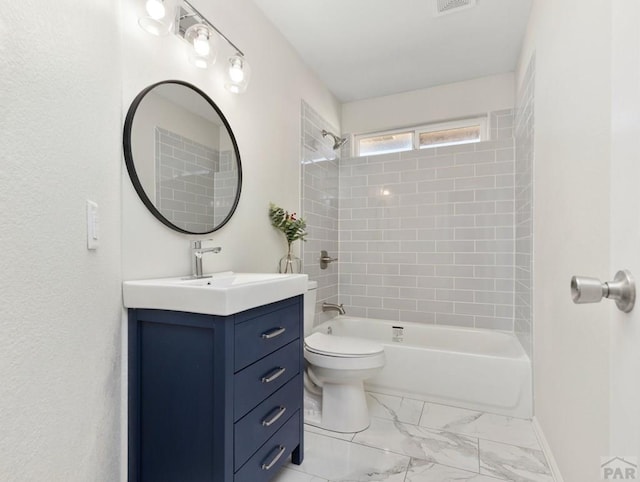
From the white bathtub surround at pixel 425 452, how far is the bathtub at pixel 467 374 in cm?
10

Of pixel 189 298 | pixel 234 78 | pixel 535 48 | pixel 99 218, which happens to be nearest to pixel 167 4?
pixel 234 78

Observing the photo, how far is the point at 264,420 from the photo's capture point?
1359 mm

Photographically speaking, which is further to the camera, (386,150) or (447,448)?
(386,150)

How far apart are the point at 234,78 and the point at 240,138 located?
0.31 meters

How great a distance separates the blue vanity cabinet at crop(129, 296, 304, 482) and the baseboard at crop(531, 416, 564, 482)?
128cm

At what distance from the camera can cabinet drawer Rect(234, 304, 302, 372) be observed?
3.97 feet

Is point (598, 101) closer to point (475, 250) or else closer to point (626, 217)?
point (626, 217)

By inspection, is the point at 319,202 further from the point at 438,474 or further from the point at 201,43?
the point at 438,474

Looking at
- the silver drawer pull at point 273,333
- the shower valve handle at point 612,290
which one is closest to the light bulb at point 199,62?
the silver drawer pull at point 273,333

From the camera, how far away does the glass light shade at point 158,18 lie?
1.35 meters

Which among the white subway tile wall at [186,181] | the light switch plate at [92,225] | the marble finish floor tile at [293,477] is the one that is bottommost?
the marble finish floor tile at [293,477]

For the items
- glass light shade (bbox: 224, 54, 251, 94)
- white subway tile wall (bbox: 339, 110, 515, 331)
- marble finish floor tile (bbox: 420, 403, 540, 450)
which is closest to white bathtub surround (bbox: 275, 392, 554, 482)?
marble finish floor tile (bbox: 420, 403, 540, 450)

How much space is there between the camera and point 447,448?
70.4 inches

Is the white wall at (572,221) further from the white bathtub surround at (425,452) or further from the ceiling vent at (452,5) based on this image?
the ceiling vent at (452,5)
